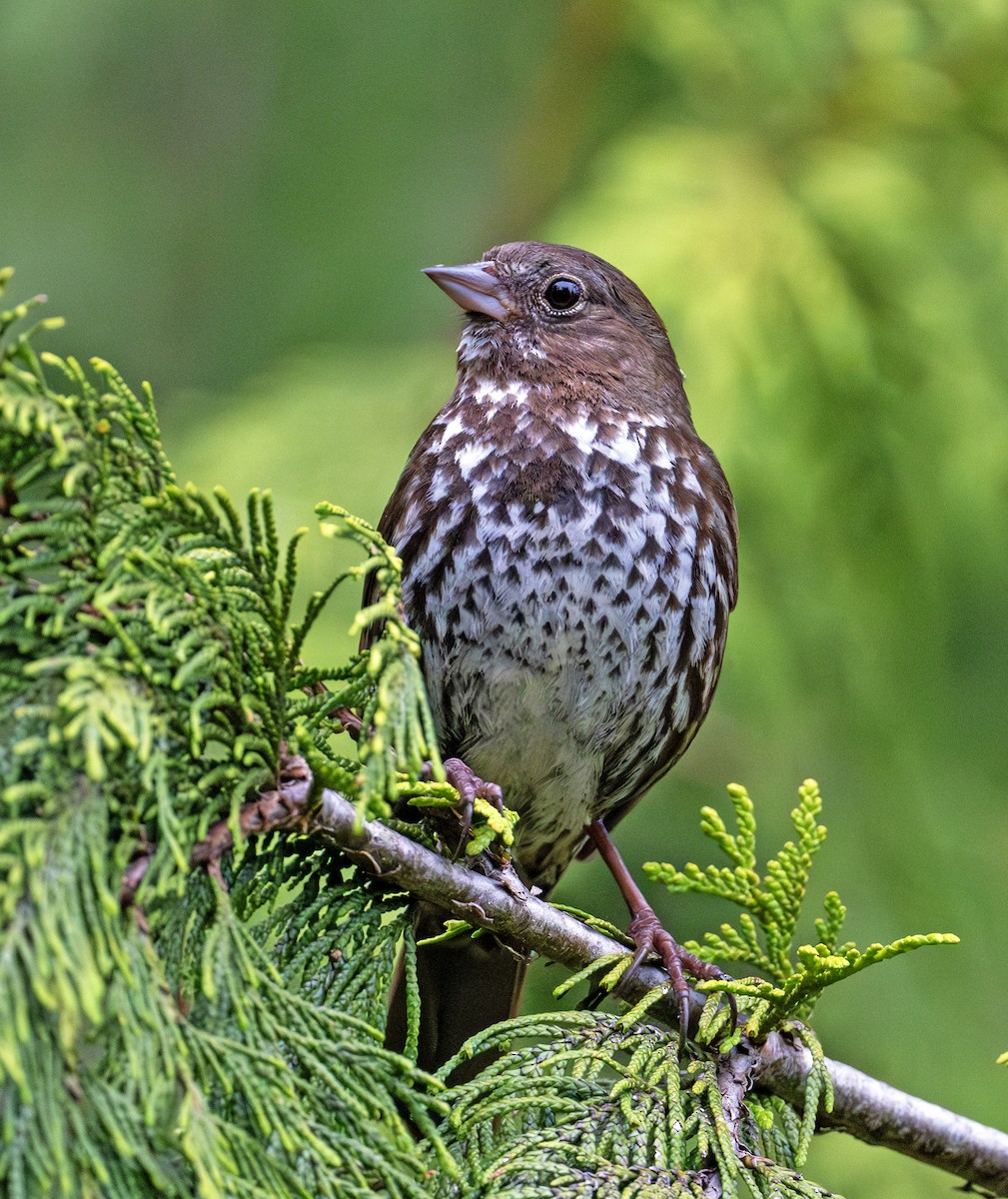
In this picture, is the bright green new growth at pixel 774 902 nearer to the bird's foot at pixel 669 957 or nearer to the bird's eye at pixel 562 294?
the bird's foot at pixel 669 957

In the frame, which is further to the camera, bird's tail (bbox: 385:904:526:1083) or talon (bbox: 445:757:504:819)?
bird's tail (bbox: 385:904:526:1083)

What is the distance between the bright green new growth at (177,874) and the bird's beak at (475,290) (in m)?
1.46

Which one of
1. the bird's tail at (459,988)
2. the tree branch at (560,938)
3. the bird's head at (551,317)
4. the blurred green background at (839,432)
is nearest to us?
the tree branch at (560,938)

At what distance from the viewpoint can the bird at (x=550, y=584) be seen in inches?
91.7

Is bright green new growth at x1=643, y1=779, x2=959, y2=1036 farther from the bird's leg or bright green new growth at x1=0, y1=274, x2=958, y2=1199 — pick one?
bright green new growth at x1=0, y1=274, x2=958, y2=1199

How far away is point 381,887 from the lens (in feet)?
5.23

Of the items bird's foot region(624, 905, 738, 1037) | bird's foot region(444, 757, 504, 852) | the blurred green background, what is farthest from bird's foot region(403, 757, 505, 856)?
the blurred green background

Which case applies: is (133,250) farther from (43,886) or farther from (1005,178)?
(43,886)

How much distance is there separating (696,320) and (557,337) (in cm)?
72

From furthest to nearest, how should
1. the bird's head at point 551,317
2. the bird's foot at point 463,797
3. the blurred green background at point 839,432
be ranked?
the blurred green background at point 839,432 → the bird's head at point 551,317 → the bird's foot at point 463,797

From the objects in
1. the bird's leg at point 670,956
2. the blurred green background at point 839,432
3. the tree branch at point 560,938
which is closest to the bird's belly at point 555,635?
the bird's leg at point 670,956

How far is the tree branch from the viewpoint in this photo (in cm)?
137

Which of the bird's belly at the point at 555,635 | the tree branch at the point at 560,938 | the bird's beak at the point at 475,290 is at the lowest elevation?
the tree branch at the point at 560,938

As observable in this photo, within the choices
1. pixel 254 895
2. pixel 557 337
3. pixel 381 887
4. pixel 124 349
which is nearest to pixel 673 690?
pixel 557 337
